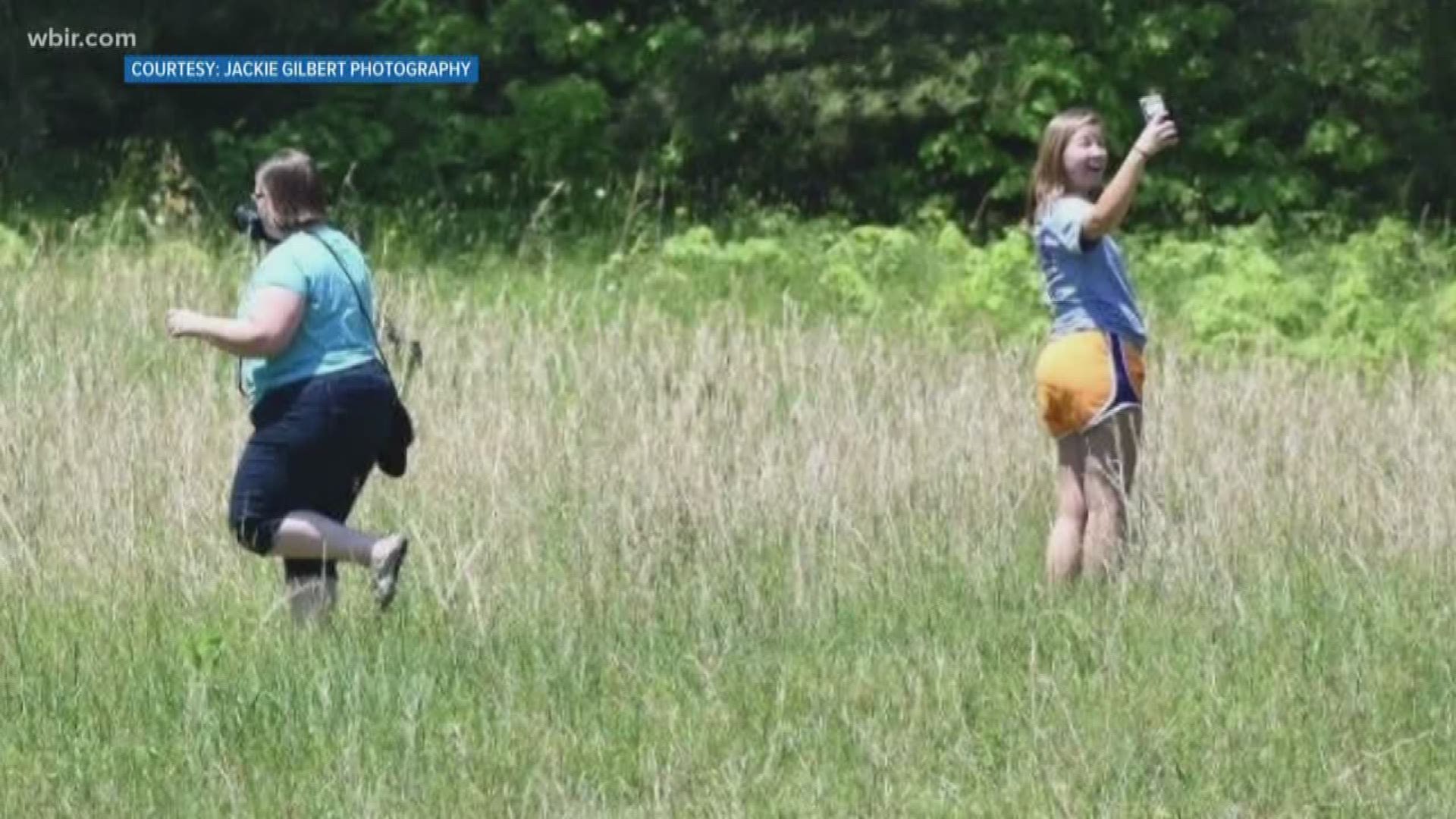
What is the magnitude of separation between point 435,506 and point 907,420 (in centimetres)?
200

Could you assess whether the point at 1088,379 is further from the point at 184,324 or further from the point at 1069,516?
the point at 184,324

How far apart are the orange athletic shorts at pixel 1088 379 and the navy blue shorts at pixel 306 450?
1.91 meters

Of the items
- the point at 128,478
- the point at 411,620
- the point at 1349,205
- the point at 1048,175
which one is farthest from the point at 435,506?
the point at 1349,205

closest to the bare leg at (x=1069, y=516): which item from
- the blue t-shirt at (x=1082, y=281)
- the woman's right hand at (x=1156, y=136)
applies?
the blue t-shirt at (x=1082, y=281)

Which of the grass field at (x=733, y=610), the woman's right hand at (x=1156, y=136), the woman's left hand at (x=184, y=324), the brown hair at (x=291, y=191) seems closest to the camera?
the grass field at (x=733, y=610)

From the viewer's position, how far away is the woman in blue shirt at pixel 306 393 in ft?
26.4

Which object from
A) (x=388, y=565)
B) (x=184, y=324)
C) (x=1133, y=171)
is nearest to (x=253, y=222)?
(x=184, y=324)

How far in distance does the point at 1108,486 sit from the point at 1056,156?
96 cm

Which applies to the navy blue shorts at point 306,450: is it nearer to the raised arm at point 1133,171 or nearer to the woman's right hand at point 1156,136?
the raised arm at point 1133,171

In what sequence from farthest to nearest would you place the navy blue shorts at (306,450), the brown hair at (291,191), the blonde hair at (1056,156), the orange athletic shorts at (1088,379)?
the blonde hair at (1056,156) < the orange athletic shorts at (1088,379) < the brown hair at (291,191) < the navy blue shorts at (306,450)

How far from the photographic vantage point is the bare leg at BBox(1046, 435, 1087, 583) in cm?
873

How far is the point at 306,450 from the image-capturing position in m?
8.11

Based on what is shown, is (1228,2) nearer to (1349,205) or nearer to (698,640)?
(1349,205)

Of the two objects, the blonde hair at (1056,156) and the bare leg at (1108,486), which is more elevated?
the blonde hair at (1056,156)
